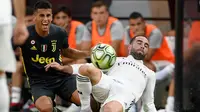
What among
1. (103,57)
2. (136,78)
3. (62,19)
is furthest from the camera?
(62,19)

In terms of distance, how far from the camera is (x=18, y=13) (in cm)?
683

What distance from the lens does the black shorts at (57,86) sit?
31.7 ft

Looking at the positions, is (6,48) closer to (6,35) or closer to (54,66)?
(6,35)

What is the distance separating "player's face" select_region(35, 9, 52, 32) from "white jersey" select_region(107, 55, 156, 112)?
3.30ft

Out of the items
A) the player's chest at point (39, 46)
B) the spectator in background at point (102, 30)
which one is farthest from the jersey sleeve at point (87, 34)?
the player's chest at point (39, 46)

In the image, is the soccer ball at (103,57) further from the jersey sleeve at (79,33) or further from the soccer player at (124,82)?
the jersey sleeve at (79,33)

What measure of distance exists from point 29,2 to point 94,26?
5.09 feet

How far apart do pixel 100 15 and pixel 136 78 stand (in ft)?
Answer: 9.44

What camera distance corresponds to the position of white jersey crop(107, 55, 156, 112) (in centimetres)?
926

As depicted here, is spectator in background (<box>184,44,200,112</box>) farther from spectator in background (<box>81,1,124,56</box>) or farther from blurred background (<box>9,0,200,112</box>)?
spectator in background (<box>81,1,124,56</box>)

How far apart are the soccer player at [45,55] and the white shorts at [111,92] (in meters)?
0.72

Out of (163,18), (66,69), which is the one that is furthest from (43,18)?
(163,18)

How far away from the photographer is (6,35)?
6918 millimetres

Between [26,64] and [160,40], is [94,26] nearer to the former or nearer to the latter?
[160,40]
